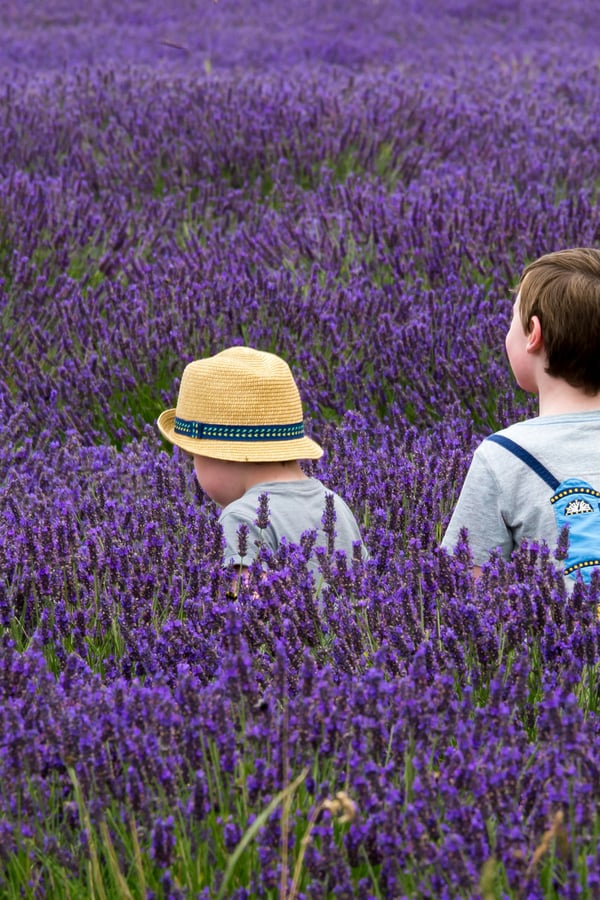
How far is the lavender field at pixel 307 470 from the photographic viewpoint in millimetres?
1602

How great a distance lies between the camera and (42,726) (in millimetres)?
1758

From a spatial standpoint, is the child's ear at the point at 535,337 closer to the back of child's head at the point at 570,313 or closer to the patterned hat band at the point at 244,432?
the back of child's head at the point at 570,313

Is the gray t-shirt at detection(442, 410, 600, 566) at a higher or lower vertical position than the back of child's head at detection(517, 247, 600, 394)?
lower

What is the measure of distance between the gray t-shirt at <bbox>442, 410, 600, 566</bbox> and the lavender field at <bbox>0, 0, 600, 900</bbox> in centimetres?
14

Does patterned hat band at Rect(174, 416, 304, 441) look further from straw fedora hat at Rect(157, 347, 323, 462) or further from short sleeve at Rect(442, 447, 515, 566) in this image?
short sleeve at Rect(442, 447, 515, 566)

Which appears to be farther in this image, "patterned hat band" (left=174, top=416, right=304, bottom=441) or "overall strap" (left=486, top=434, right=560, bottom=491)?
"patterned hat band" (left=174, top=416, right=304, bottom=441)

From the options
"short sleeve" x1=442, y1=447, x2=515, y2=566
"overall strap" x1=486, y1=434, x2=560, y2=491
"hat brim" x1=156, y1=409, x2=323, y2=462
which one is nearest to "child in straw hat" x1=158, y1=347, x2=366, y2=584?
"hat brim" x1=156, y1=409, x2=323, y2=462

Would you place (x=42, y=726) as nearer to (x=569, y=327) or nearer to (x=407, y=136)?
(x=569, y=327)

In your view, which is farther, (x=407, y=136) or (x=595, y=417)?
(x=407, y=136)

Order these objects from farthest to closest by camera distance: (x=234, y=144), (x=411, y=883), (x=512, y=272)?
(x=234, y=144)
(x=512, y=272)
(x=411, y=883)

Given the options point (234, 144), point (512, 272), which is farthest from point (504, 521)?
point (234, 144)

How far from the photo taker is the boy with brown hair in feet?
8.61

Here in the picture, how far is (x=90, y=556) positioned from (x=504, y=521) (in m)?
0.96

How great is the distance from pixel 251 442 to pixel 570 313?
839 millimetres
